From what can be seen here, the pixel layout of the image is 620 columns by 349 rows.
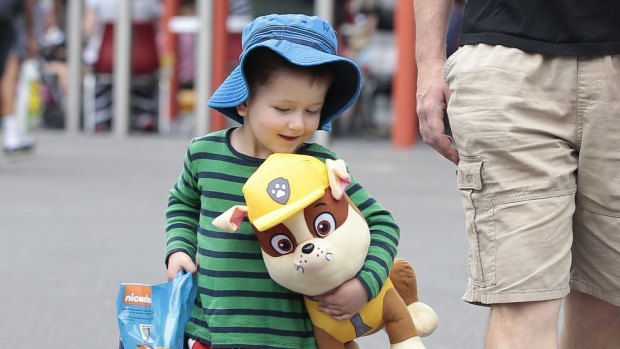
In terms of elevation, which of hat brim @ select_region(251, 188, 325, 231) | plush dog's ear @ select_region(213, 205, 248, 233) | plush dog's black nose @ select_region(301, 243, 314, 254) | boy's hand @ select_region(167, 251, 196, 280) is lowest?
boy's hand @ select_region(167, 251, 196, 280)

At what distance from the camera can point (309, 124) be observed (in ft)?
10.7

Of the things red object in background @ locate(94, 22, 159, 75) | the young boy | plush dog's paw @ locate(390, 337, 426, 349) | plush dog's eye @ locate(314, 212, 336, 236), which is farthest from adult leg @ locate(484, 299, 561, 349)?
red object in background @ locate(94, 22, 159, 75)

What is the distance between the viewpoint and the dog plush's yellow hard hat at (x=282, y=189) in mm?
3080

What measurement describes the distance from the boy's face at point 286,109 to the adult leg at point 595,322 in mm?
868

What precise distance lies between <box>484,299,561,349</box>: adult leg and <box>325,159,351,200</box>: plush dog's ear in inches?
17.3

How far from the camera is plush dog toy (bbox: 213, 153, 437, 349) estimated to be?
309 centimetres

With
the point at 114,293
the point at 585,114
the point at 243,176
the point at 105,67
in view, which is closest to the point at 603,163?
the point at 585,114

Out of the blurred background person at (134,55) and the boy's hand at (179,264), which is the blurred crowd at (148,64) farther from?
the boy's hand at (179,264)

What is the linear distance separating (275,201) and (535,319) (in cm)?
65

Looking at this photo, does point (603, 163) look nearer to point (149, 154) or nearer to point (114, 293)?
point (114, 293)

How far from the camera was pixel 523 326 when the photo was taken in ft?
10.3

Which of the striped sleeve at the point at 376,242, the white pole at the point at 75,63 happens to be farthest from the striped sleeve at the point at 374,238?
the white pole at the point at 75,63

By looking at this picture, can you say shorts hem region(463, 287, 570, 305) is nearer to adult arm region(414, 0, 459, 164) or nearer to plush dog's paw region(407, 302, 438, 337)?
plush dog's paw region(407, 302, 438, 337)

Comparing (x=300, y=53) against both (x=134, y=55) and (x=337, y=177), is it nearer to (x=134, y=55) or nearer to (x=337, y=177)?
(x=337, y=177)
